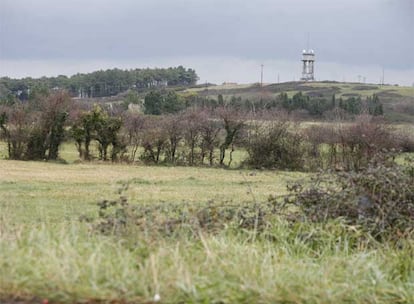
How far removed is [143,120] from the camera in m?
43.2

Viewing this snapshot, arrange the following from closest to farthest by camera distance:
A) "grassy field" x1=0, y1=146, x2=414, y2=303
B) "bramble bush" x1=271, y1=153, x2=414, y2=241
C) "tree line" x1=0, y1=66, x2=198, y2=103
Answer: "grassy field" x1=0, y1=146, x2=414, y2=303
"bramble bush" x1=271, y1=153, x2=414, y2=241
"tree line" x1=0, y1=66, x2=198, y2=103

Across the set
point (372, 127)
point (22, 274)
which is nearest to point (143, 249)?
point (22, 274)

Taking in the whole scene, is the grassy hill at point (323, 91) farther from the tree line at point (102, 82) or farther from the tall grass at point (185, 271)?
the tall grass at point (185, 271)

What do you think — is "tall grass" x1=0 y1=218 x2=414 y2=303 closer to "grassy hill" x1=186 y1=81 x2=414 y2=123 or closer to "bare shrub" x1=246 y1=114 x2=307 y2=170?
"bare shrub" x1=246 y1=114 x2=307 y2=170

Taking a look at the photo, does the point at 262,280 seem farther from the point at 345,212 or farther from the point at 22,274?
the point at 345,212

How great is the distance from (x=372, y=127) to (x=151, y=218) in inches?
1237

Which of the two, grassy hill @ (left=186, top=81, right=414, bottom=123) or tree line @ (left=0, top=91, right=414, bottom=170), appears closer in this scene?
tree line @ (left=0, top=91, right=414, bottom=170)

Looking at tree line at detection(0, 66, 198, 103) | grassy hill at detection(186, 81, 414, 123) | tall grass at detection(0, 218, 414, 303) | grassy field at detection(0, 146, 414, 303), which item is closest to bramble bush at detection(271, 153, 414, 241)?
grassy field at detection(0, 146, 414, 303)

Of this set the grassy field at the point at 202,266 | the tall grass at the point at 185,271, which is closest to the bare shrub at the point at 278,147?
the grassy field at the point at 202,266

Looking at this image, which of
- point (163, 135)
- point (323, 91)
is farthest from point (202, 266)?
point (323, 91)

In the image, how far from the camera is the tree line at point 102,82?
202 ft

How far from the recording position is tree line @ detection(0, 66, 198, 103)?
202 ft

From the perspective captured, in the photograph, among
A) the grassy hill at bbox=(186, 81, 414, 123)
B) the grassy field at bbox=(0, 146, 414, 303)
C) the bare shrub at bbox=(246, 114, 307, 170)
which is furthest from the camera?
the grassy hill at bbox=(186, 81, 414, 123)

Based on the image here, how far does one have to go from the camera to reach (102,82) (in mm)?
86188
